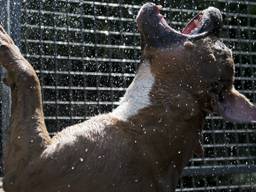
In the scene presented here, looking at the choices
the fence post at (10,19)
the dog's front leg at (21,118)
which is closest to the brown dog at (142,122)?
the dog's front leg at (21,118)

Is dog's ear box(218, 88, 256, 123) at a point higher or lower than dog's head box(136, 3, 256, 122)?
lower

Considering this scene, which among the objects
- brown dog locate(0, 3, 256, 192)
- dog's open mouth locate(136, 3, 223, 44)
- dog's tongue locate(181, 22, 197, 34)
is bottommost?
brown dog locate(0, 3, 256, 192)

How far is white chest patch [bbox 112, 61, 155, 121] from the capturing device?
3693 mm

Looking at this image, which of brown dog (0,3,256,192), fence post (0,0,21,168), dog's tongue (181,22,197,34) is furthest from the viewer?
fence post (0,0,21,168)

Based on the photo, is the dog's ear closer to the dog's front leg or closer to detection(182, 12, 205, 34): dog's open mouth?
detection(182, 12, 205, 34): dog's open mouth

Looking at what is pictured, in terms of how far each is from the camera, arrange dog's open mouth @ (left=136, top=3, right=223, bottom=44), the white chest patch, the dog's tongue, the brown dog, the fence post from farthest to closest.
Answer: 1. the fence post
2. the dog's tongue
3. dog's open mouth @ (left=136, top=3, right=223, bottom=44)
4. the white chest patch
5. the brown dog

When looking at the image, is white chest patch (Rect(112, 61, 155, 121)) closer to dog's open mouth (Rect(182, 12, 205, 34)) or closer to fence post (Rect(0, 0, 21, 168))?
dog's open mouth (Rect(182, 12, 205, 34))

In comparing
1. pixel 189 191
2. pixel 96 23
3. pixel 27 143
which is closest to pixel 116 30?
pixel 96 23

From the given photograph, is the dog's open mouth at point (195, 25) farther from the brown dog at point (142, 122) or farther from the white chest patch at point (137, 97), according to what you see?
the white chest patch at point (137, 97)

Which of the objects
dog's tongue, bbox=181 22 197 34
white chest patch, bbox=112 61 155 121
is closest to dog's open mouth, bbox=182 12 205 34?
dog's tongue, bbox=181 22 197 34

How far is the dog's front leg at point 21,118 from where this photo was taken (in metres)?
3.52

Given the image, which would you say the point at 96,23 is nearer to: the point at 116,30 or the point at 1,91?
the point at 116,30

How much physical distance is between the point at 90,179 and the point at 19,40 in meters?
1.92

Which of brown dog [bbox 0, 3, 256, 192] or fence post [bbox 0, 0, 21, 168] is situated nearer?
brown dog [bbox 0, 3, 256, 192]
